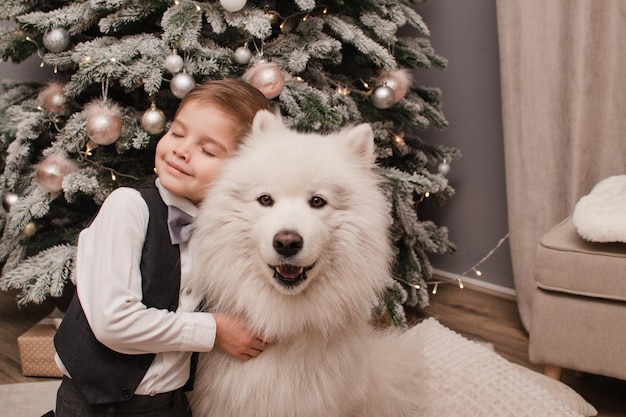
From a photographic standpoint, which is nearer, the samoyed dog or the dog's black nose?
the dog's black nose

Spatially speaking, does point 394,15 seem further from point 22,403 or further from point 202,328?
point 22,403

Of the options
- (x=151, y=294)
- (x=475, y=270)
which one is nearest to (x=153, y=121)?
(x=151, y=294)

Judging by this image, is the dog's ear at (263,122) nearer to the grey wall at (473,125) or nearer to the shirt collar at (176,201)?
the shirt collar at (176,201)

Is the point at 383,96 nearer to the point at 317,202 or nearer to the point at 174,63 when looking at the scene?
the point at 174,63

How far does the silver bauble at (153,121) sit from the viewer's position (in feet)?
5.72

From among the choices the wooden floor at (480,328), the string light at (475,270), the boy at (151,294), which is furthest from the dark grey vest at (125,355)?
the string light at (475,270)

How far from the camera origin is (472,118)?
2.91 metres

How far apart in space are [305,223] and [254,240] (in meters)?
0.14

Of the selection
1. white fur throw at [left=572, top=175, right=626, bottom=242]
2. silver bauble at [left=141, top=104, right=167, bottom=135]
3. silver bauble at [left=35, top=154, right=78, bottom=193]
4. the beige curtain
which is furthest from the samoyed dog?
the beige curtain

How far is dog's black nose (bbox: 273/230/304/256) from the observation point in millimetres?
1073

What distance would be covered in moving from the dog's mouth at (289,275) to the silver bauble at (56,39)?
4.27ft

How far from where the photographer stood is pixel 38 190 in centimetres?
194

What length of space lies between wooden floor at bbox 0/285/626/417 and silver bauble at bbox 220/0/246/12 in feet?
5.30

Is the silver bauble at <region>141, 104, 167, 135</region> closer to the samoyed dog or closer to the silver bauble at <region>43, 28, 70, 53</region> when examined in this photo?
the silver bauble at <region>43, 28, 70, 53</region>
